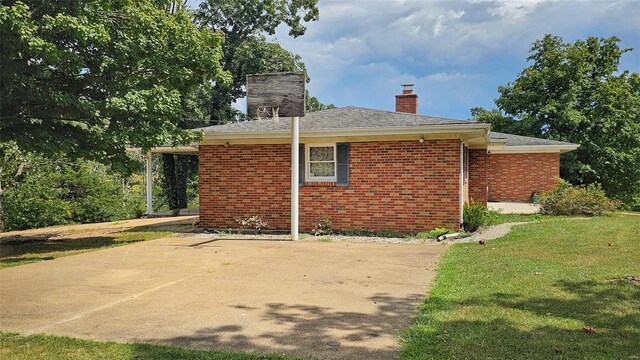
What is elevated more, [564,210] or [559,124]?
[559,124]

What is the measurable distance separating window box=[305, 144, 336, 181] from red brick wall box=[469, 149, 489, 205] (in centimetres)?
597

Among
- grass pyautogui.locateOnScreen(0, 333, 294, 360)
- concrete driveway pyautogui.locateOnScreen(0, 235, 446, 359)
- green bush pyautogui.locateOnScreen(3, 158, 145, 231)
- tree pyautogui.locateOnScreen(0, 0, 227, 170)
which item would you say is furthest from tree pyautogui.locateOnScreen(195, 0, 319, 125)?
grass pyautogui.locateOnScreen(0, 333, 294, 360)

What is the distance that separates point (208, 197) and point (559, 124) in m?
22.4

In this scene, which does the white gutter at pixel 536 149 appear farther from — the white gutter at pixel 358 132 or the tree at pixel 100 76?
the tree at pixel 100 76

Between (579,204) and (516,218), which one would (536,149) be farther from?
(516,218)

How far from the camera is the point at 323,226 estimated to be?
40.2 ft

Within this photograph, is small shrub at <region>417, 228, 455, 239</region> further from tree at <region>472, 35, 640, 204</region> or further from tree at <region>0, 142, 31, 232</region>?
tree at <region>472, 35, 640, 204</region>

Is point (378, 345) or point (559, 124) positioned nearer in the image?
point (378, 345)

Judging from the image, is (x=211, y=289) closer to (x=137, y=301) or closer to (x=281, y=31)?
(x=137, y=301)

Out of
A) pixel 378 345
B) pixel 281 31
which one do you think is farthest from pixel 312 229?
pixel 281 31

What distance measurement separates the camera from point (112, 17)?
32.6 feet

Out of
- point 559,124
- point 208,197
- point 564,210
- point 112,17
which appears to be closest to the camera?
point 112,17

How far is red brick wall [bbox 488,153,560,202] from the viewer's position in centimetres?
2075

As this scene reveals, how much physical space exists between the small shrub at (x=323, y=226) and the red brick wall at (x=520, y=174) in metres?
12.2
